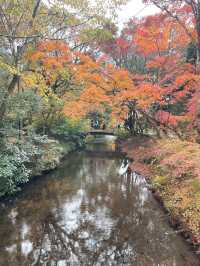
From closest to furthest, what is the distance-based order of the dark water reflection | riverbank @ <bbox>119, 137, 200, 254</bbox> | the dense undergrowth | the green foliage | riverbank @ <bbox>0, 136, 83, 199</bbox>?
the dark water reflection < riverbank @ <bbox>119, 137, 200, 254</bbox> < the green foliage < riverbank @ <bbox>0, 136, 83, 199</bbox> < the dense undergrowth

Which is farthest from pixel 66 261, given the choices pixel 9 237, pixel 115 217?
pixel 115 217

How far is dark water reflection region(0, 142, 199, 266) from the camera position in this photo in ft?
20.2

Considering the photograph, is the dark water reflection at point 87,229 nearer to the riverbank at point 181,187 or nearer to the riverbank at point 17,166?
the riverbank at point 181,187

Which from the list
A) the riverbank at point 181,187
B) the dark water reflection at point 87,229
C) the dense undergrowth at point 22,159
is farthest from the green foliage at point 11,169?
the riverbank at point 181,187

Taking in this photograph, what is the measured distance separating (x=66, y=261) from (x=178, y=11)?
13704mm

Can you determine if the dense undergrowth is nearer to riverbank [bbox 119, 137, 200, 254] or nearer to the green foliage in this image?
the green foliage

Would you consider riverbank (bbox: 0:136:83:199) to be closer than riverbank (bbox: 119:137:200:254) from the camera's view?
No

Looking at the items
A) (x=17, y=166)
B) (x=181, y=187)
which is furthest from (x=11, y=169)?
(x=181, y=187)

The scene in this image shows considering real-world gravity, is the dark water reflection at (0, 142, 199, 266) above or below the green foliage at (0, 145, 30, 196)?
below

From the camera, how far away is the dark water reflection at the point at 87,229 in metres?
6.17

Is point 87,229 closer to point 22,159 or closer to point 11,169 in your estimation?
point 11,169

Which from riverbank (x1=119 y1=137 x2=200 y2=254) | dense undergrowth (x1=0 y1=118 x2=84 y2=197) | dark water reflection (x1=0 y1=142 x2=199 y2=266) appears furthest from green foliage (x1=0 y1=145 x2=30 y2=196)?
riverbank (x1=119 y1=137 x2=200 y2=254)

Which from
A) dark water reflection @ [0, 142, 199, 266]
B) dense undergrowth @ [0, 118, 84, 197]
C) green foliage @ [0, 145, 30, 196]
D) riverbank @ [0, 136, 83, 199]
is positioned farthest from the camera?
dense undergrowth @ [0, 118, 84, 197]

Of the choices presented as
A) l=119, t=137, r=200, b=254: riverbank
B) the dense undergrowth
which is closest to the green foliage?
the dense undergrowth
